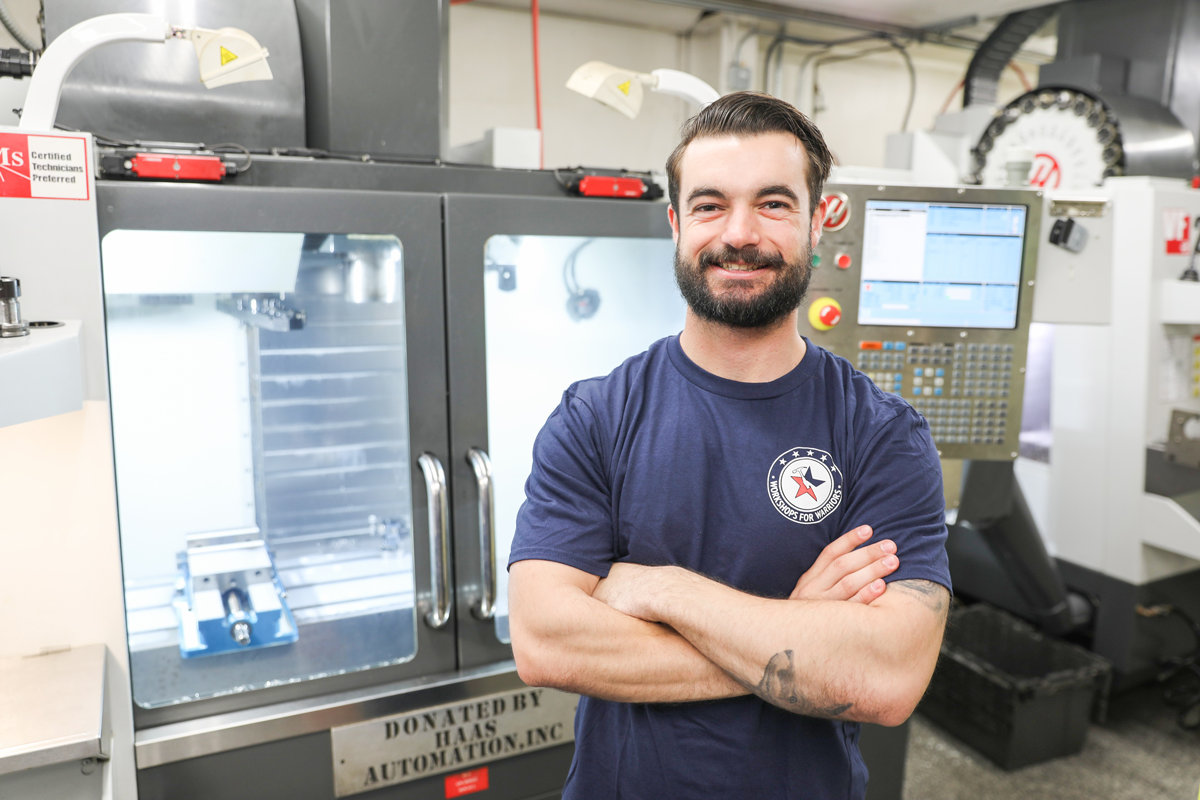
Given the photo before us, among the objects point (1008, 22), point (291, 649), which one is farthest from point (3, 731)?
point (1008, 22)

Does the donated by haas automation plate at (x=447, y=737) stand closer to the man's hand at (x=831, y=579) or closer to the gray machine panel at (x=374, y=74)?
the man's hand at (x=831, y=579)

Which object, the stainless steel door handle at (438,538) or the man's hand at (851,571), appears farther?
the stainless steel door handle at (438,538)

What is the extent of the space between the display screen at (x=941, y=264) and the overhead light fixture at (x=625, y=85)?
0.50 metres

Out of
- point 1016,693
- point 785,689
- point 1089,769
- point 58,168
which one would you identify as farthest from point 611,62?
point 1089,769

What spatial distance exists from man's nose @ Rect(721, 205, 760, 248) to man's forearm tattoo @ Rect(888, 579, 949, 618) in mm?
495

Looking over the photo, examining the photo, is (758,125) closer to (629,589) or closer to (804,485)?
(804,485)

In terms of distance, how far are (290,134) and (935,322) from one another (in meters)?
1.45

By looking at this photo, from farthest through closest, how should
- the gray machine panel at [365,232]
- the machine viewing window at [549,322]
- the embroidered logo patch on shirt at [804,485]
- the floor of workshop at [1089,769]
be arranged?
the floor of workshop at [1089,769]
the machine viewing window at [549,322]
the gray machine panel at [365,232]
the embroidered logo patch on shirt at [804,485]

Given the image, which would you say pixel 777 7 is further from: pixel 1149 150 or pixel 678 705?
pixel 678 705


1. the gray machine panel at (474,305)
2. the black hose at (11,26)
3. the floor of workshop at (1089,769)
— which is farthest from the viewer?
the floor of workshop at (1089,769)

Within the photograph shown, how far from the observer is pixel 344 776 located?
1.55m

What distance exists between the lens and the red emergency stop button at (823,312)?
6.03 feet

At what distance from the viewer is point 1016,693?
95.8 inches

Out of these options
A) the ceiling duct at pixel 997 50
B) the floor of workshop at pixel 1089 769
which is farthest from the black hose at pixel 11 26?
the ceiling duct at pixel 997 50
